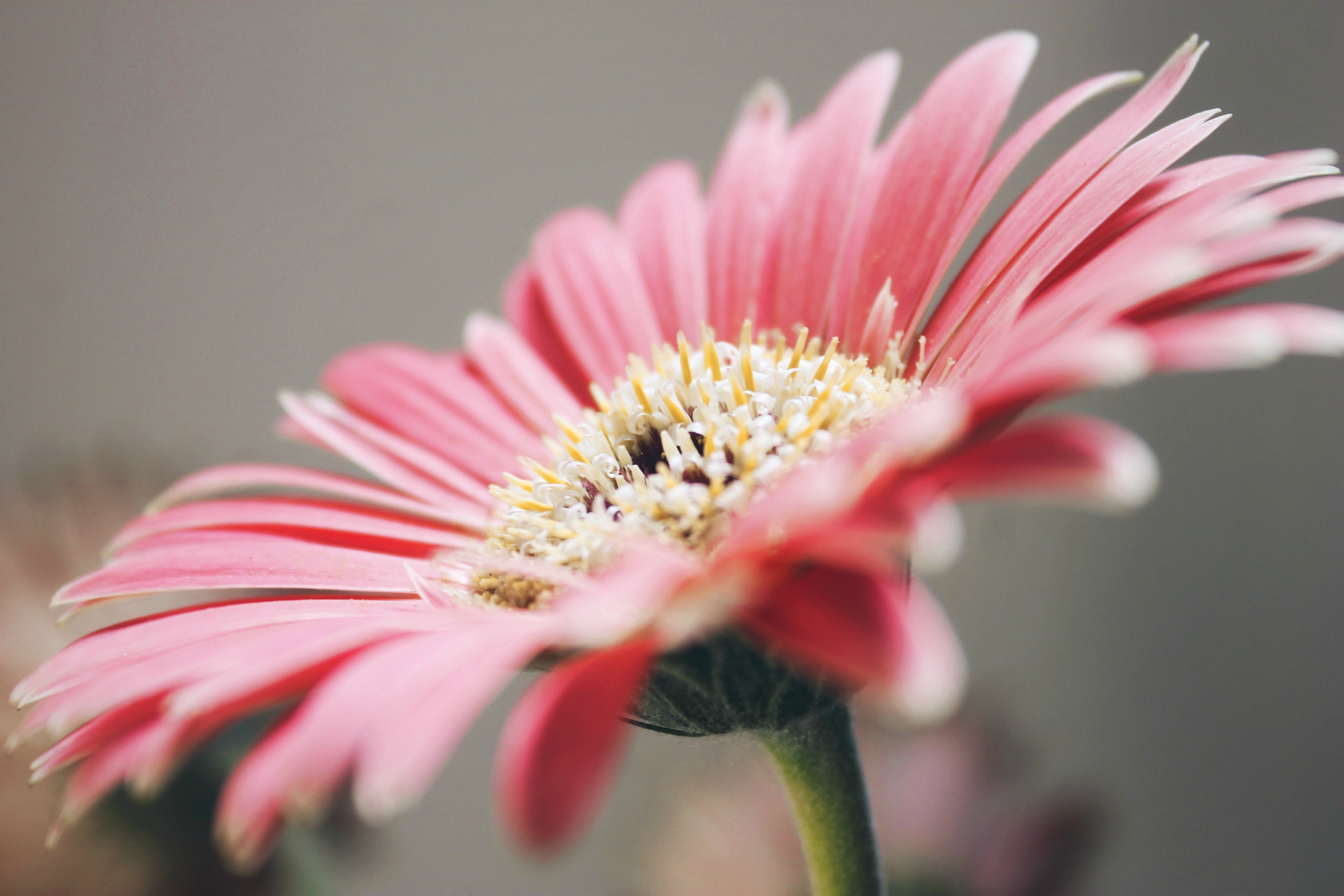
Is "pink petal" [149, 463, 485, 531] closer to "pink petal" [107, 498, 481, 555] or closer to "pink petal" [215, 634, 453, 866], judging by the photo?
"pink petal" [107, 498, 481, 555]

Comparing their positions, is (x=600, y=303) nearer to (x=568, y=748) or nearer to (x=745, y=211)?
(x=745, y=211)

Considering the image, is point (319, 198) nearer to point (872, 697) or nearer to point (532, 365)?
point (532, 365)

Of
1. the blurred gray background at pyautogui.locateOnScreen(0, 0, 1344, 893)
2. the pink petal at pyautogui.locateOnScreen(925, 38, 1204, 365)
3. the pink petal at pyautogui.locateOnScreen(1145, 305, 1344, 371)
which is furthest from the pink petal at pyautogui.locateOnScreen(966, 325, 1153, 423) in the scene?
the blurred gray background at pyautogui.locateOnScreen(0, 0, 1344, 893)

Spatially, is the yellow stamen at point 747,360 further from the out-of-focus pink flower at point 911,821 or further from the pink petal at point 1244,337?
the out-of-focus pink flower at point 911,821

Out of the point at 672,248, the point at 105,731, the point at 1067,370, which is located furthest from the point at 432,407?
the point at 1067,370

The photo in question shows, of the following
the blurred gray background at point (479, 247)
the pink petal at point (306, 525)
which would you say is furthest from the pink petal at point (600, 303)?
the blurred gray background at point (479, 247)
